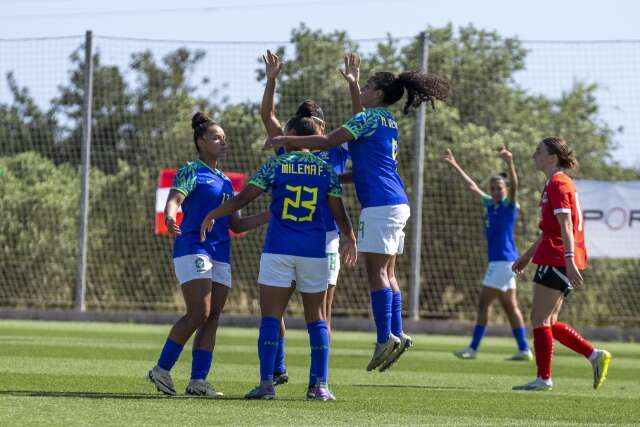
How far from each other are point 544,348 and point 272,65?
3.33 metres

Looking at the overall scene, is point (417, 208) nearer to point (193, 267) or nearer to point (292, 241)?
point (193, 267)

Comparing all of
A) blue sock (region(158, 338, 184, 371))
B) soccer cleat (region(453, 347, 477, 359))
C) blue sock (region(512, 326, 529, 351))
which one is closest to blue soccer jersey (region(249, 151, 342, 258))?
blue sock (region(158, 338, 184, 371))

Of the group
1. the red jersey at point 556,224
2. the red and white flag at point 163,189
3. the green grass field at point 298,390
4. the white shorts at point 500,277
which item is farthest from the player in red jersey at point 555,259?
the red and white flag at point 163,189

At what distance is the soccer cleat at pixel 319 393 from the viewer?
8609mm

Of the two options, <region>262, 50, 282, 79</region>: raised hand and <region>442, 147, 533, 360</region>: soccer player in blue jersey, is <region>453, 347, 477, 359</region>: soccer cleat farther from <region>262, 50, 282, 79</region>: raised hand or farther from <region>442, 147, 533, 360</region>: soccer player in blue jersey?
<region>262, 50, 282, 79</region>: raised hand

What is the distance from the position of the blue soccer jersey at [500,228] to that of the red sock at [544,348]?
4783mm

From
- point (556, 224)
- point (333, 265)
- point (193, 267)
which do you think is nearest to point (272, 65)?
point (193, 267)

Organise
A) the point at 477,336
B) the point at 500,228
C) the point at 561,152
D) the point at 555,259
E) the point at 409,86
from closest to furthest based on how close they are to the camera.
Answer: the point at 409,86
the point at 555,259
the point at 561,152
the point at 477,336
the point at 500,228

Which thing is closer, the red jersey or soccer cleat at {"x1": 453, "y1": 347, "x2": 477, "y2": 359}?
the red jersey

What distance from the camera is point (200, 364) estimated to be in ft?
29.8

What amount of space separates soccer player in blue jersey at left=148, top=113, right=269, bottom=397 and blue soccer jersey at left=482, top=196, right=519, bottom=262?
21.4ft

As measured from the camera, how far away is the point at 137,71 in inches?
1032

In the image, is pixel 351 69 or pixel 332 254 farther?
pixel 332 254

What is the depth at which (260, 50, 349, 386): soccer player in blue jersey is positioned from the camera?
9203mm
